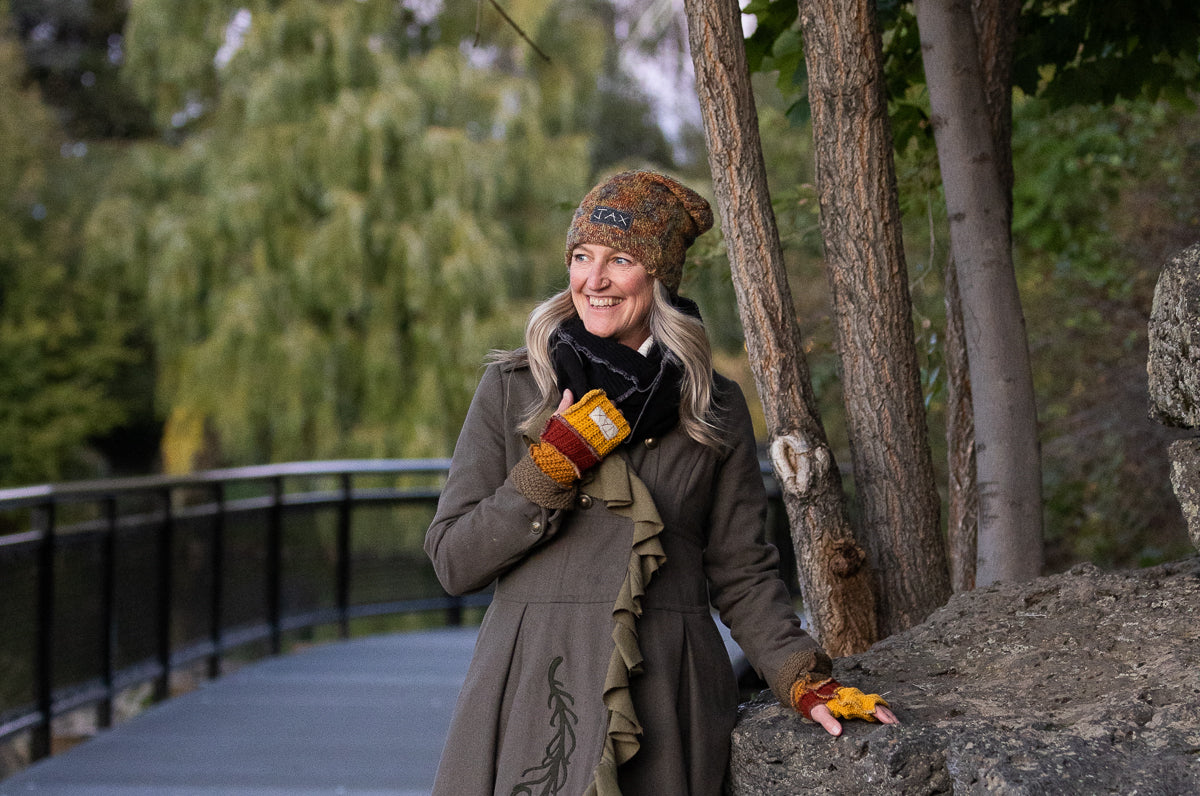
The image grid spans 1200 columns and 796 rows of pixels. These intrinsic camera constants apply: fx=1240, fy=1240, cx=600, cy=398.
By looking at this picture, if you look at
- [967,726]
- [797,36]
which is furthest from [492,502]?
[797,36]

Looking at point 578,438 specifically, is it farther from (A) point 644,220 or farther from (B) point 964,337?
(B) point 964,337

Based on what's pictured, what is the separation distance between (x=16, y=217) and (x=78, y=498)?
1387cm

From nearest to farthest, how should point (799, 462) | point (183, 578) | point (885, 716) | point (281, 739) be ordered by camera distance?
point (885, 716), point (799, 462), point (281, 739), point (183, 578)

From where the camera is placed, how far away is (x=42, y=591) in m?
5.03

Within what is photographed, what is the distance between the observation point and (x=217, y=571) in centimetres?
666

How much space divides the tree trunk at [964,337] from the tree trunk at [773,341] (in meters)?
0.58

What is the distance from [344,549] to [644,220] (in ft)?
20.3

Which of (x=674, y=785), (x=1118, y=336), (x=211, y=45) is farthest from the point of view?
(x=211, y=45)

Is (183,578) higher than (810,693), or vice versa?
(810,693)

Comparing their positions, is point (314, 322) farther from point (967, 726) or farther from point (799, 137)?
point (967, 726)

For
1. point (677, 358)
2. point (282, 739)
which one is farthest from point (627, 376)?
point (282, 739)

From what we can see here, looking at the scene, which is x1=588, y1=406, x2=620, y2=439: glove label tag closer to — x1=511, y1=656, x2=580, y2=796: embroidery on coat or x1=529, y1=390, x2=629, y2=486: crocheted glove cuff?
x1=529, y1=390, x2=629, y2=486: crocheted glove cuff

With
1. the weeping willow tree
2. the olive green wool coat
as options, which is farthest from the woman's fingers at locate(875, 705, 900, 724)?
the weeping willow tree

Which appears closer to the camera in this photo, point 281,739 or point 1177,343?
point 1177,343
